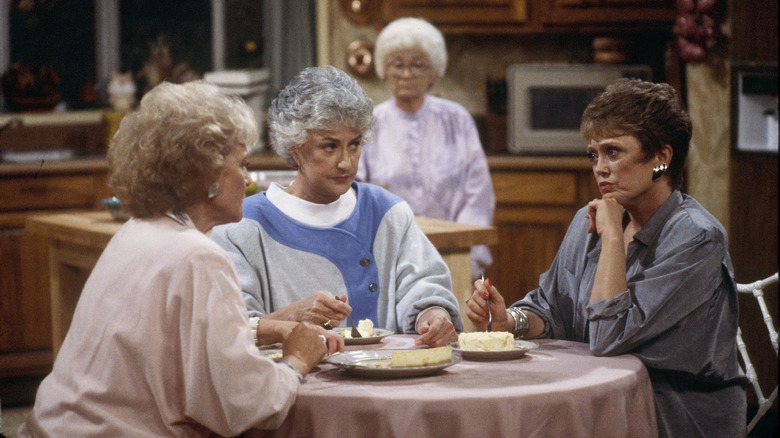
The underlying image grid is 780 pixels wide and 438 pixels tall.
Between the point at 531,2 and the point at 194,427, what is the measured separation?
3981 mm

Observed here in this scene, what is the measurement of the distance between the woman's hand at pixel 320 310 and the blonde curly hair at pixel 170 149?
43 centimetres

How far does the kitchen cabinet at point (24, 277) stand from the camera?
4.75 meters

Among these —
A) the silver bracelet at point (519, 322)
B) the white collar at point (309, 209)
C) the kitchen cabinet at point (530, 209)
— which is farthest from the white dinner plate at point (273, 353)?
the kitchen cabinet at point (530, 209)

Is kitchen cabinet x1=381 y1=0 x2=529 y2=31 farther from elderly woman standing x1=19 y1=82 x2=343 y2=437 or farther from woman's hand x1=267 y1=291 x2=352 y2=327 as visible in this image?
elderly woman standing x1=19 y1=82 x2=343 y2=437

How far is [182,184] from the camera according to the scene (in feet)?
6.05

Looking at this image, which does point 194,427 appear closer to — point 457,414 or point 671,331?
point 457,414

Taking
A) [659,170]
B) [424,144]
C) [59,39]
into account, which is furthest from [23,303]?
[659,170]

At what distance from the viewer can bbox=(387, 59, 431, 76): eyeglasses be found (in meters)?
4.42

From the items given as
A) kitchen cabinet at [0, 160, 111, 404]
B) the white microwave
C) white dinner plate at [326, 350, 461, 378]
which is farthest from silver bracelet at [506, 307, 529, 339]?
kitchen cabinet at [0, 160, 111, 404]

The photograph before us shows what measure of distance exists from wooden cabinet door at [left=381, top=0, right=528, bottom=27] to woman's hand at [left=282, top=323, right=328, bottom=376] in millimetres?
3564

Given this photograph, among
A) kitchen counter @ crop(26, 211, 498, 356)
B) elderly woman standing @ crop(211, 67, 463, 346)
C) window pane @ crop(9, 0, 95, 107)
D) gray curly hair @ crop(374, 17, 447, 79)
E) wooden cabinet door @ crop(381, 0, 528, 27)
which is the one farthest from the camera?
window pane @ crop(9, 0, 95, 107)

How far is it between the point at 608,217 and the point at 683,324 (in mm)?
281

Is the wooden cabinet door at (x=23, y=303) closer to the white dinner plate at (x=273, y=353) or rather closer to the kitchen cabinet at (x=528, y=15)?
the kitchen cabinet at (x=528, y=15)

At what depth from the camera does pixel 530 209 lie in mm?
5121
